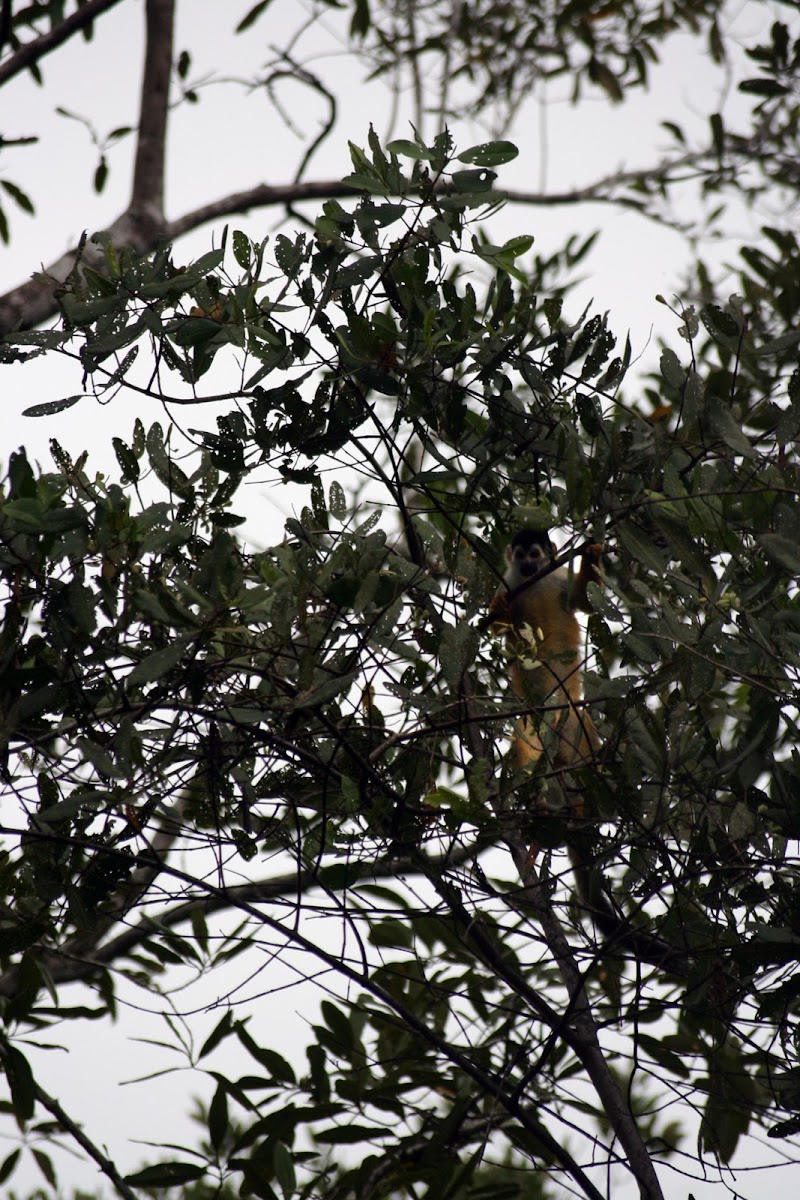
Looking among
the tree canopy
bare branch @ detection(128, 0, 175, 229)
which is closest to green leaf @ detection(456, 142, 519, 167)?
the tree canopy

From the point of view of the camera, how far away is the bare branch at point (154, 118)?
4.85 meters

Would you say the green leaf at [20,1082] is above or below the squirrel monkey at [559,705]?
below

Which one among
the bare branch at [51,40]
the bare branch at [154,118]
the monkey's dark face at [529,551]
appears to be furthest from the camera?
the bare branch at [154,118]

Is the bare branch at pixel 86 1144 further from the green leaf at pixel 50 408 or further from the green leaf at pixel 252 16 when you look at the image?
the green leaf at pixel 252 16

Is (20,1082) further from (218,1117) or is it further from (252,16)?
(252,16)

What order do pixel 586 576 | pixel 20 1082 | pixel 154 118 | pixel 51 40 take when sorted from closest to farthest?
pixel 20 1082 < pixel 586 576 < pixel 51 40 < pixel 154 118

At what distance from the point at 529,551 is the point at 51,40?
2.45 m

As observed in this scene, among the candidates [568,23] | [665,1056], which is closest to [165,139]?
[568,23]

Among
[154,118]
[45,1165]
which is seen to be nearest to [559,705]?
[45,1165]

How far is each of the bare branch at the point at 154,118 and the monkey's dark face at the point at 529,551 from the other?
2.00 m

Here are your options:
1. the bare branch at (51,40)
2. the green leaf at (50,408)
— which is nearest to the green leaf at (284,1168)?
Answer: the green leaf at (50,408)

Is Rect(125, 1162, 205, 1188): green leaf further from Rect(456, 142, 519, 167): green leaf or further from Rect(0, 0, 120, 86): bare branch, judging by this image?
Rect(0, 0, 120, 86): bare branch

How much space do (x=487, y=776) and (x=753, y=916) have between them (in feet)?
1.74

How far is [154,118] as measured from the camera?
5.18 metres
